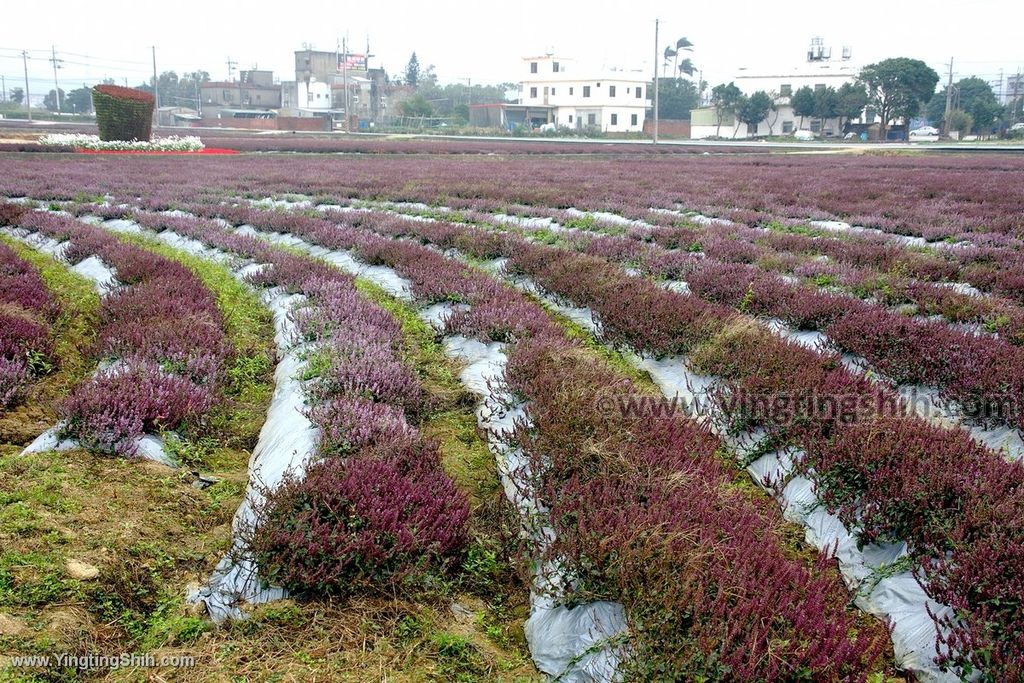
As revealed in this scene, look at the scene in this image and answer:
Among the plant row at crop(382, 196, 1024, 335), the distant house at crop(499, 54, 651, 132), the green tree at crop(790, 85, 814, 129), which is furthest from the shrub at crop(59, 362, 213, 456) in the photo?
the distant house at crop(499, 54, 651, 132)

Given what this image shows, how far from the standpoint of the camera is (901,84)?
74000 mm

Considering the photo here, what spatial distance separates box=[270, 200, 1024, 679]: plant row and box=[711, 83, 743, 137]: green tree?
82068 millimetres

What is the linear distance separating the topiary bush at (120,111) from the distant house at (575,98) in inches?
2321

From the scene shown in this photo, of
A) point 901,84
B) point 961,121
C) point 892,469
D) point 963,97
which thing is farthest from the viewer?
point 963,97

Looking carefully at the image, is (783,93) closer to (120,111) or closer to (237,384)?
(120,111)

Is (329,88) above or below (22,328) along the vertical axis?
above

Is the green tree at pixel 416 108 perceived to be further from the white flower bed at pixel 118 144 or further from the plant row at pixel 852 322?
the plant row at pixel 852 322

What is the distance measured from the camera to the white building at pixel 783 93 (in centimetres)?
8519

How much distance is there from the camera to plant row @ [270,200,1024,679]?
9.93 feet

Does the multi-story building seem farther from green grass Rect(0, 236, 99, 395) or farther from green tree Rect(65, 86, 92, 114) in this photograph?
green grass Rect(0, 236, 99, 395)

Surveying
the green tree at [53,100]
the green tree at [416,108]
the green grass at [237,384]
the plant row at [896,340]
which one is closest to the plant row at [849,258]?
the plant row at [896,340]

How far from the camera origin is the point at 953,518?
3518mm

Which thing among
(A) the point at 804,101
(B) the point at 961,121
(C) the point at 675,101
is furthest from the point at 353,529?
(C) the point at 675,101

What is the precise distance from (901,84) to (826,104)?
6481 millimetres
